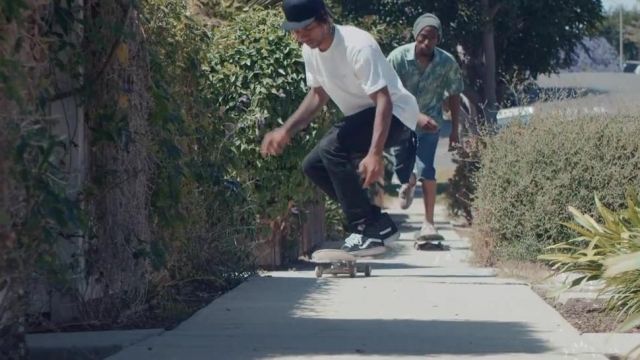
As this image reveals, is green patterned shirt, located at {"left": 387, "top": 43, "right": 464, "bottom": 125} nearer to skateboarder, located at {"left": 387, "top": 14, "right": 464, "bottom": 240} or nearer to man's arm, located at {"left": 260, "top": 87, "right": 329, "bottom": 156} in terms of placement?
skateboarder, located at {"left": 387, "top": 14, "right": 464, "bottom": 240}

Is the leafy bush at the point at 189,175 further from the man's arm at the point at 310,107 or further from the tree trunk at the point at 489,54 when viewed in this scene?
the tree trunk at the point at 489,54

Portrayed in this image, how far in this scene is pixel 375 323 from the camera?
6.93 metres

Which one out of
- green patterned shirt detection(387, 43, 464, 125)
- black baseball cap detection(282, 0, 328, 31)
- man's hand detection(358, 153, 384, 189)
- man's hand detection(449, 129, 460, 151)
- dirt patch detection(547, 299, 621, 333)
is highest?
black baseball cap detection(282, 0, 328, 31)

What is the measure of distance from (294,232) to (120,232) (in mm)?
4296

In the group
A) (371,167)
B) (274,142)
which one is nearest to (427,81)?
(274,142)

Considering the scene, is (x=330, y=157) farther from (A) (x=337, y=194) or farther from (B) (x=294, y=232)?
(B) (x=294, y=232)

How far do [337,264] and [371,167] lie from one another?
5.87 ft

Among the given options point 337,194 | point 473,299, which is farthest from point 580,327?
point 337,194

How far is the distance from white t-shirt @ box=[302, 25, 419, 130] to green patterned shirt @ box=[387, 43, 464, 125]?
2929mm

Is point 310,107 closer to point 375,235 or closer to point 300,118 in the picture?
point 300,118

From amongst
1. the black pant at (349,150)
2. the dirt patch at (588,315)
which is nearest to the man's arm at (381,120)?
the black pant at (349,150)

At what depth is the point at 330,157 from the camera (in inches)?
307

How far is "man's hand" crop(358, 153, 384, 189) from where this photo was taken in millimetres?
7305

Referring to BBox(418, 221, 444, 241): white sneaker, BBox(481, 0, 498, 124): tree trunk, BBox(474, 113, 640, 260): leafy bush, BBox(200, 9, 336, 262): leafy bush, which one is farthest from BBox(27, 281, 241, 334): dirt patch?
BBox(481, 0, 498, 124): tree trunk
